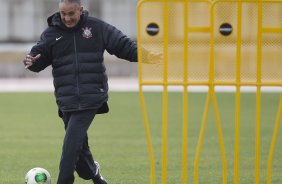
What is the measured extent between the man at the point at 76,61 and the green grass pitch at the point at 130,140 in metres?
1.68

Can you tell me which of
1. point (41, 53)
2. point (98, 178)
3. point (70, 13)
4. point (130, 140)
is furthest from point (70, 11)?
point (130, 140)

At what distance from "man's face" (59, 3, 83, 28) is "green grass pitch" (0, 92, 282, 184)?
2304 millimetres

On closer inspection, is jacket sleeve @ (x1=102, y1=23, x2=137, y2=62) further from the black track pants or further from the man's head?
the black track pants

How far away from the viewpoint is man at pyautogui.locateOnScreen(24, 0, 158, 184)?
8.45 meters

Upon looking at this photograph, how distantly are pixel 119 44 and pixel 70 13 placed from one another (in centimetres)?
55

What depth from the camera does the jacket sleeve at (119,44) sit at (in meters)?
8.55

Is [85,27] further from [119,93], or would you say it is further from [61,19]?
[119,93]

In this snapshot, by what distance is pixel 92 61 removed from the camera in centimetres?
852

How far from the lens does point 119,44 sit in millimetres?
8555

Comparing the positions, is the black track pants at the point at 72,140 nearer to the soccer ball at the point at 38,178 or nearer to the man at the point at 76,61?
the man at the point at 76,61

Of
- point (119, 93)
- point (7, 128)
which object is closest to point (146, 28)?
point (7, 128)

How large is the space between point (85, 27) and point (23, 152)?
4532 millimetres

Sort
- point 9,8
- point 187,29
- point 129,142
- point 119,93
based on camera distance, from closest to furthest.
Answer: point 187,29
point 129,142
point 119,93
point 9,8

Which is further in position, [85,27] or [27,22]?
[27,22]
